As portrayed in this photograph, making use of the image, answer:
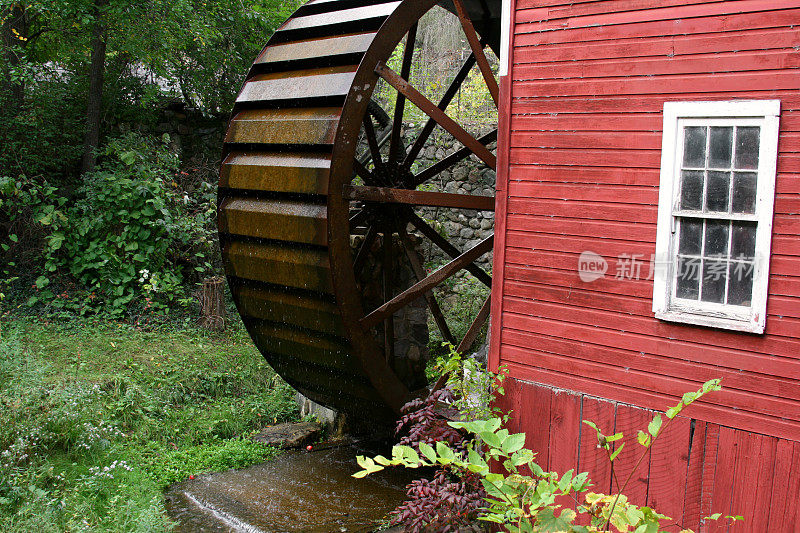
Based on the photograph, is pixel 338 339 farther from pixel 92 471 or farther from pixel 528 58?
pixel 528 58

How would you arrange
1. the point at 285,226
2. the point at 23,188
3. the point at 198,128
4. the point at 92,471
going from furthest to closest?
the point at 198,128
the point at 23,188
the point at 285,226
the point at 92,471

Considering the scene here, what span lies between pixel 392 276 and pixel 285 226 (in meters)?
1.45

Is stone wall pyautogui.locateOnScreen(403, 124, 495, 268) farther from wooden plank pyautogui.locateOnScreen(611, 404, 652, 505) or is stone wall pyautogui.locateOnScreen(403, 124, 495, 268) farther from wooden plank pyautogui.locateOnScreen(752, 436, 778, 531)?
wooden plank pyautogui.locateOnScreen(752, 436, 778, 531)

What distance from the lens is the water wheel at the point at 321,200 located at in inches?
187

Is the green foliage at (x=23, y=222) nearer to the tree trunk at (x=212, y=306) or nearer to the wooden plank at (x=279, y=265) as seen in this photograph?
the tree trunk at (x=212, y=306)

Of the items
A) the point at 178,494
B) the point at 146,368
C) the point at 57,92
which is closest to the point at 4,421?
the point at 178,494

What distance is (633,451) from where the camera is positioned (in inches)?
134

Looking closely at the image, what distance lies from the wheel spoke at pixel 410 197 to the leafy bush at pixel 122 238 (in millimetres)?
3843

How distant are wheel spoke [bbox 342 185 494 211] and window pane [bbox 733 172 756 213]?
216cm

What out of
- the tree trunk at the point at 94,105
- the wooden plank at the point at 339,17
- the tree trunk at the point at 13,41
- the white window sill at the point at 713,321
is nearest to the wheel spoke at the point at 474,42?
the wooden plank at the point at 339,17

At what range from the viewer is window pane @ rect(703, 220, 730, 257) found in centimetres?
307

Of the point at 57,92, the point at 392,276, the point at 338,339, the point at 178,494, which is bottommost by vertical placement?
the point at 178,494

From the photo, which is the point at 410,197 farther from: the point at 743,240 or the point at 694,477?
the point at 694,477

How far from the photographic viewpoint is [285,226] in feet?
16.3
